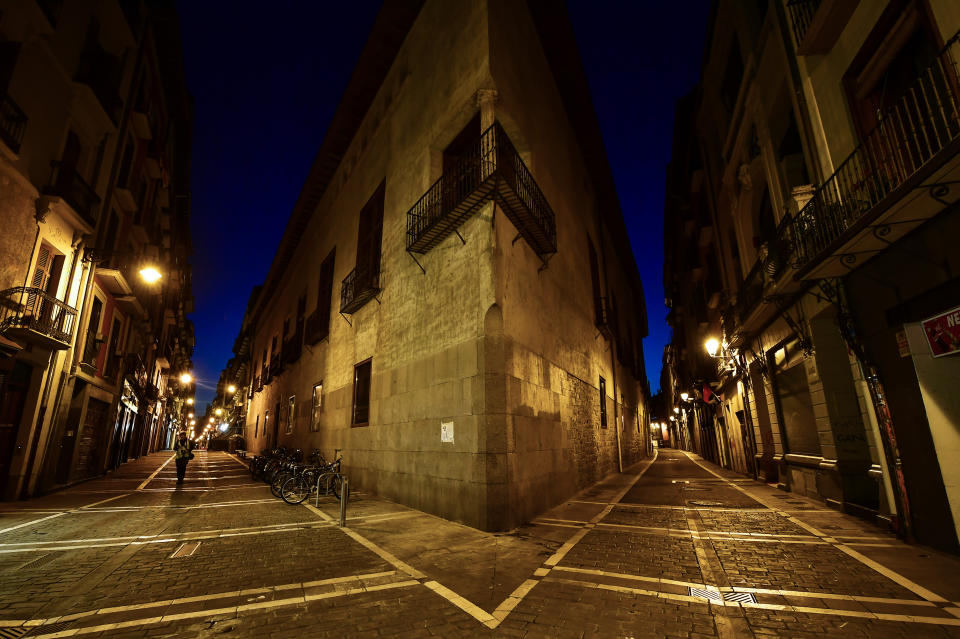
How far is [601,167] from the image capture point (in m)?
21.9

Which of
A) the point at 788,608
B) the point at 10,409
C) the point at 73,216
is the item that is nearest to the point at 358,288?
the point at 73,216

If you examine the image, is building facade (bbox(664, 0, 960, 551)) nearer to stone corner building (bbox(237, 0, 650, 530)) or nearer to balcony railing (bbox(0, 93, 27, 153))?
stone corner building (bbox(237, 0, 650, 530))

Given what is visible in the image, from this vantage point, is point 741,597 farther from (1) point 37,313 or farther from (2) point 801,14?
(1) point 37,313

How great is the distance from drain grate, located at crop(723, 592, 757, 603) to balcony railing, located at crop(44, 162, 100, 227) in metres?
15.9

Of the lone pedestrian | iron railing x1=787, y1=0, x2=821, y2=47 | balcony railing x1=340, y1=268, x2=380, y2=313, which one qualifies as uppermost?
iron railing x1=787, y1=0, x2=821, y2=47

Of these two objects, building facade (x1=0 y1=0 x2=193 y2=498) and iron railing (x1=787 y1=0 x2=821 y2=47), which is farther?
building facade (x1=0 y1=0 x2=193 y2=498)

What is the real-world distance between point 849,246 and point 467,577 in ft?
24.3

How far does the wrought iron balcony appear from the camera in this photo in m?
8.72

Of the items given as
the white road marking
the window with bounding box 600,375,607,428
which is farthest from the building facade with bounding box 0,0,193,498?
the window with bounding box 600,375,607,428

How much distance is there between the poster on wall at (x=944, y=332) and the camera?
16.4ft

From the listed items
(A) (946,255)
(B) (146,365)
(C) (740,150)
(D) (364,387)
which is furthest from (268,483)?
(C) (740,150)

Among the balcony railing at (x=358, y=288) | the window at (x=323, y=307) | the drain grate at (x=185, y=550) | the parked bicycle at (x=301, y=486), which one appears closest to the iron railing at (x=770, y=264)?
the balcony railing at (x=358, y=288)

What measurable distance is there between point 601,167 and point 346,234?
565 inches

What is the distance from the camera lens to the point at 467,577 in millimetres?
4742
